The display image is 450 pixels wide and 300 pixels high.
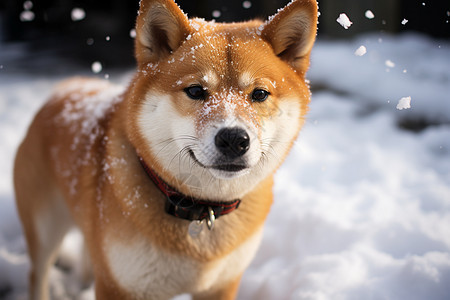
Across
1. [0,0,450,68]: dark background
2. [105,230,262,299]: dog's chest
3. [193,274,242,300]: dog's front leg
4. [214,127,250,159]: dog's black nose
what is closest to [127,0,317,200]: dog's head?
[214,127,250,159]: dog's black nose

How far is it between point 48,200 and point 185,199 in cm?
86

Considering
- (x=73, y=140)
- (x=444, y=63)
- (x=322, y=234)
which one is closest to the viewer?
(x=73, y=140)

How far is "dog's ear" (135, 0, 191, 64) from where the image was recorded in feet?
4.24

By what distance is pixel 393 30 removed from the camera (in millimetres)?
5617

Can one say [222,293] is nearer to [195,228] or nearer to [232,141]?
[195,228]

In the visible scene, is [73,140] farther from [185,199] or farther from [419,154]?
[419,154]

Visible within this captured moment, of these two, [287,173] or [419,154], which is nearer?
[287,173]

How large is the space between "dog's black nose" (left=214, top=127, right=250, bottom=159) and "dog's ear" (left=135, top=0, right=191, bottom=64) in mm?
417

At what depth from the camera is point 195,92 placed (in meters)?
1.29

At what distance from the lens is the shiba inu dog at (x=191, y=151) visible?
127 cm

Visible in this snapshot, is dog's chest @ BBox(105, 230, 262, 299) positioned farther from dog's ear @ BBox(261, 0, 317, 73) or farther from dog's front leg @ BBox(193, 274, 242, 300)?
dog's ear @ BBox(261, 0, 317, 73)

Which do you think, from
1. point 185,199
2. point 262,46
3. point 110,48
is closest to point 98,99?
point 185,199

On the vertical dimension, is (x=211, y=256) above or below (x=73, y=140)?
below

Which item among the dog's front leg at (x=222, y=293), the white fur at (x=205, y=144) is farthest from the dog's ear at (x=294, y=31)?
the dog's front leg at (x=222, y=293)
